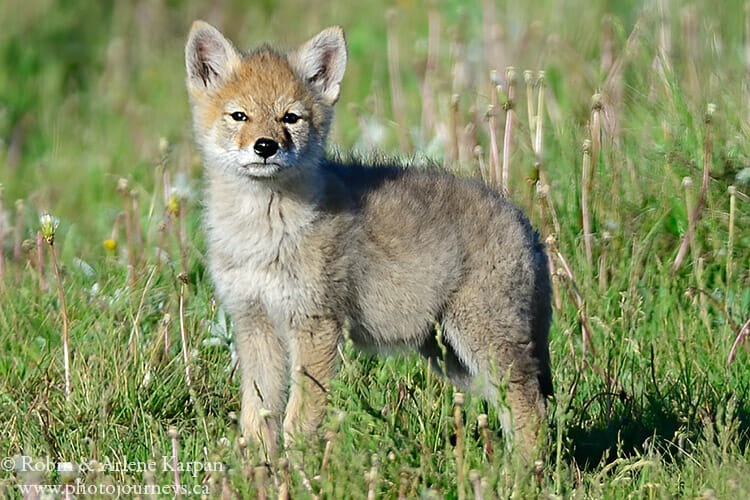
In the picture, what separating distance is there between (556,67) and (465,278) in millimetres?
3460

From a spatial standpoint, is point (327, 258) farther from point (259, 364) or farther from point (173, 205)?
point (173, 205)

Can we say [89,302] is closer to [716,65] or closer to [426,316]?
[426,316]

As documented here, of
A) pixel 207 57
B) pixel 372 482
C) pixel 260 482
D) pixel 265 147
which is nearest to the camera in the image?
pixel 260 482

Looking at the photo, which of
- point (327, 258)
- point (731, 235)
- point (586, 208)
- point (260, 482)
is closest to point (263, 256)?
point (327, 258)

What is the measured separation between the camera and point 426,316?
4.77 m

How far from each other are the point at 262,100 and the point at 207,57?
439 mm

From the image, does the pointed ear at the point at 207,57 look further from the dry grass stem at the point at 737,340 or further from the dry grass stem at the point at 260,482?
the dry grass stem at the point at 737,340

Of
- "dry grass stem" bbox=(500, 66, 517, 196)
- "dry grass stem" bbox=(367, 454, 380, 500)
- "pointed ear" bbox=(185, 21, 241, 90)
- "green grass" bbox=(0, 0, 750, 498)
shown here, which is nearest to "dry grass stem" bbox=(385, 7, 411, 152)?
"green grass" bbox=(0, 0, 750, 498)

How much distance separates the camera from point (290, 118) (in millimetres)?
4766

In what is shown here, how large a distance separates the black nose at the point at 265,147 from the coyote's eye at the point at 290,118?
0.79 feet

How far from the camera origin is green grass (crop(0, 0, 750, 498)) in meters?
4.11

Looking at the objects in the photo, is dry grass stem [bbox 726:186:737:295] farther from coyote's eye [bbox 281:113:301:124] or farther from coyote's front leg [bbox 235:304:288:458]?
coyote's front leg [bbox 235:304:288:458]

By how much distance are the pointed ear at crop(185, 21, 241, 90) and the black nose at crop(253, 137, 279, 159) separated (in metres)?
0.53

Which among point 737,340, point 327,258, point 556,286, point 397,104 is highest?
point 397,104
